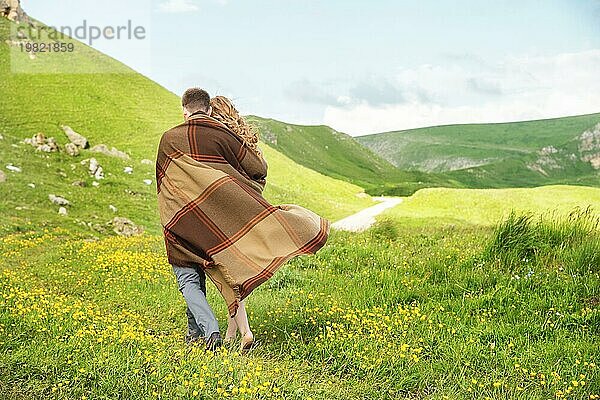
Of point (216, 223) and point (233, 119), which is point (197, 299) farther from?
point (233, 119)

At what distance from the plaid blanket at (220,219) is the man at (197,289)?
0.12 m

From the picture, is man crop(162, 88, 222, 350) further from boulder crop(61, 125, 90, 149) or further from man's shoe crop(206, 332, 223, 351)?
boulder crop(61, 125, 90, 149)

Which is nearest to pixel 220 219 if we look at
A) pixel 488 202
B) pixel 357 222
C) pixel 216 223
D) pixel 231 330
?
pixel 216 223

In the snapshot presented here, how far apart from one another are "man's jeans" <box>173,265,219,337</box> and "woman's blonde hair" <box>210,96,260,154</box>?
1.77m

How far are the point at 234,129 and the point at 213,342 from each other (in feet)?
8.66

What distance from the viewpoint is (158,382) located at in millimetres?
5766

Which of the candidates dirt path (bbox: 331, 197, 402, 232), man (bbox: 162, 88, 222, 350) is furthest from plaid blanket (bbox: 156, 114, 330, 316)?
dirt path (bbox: 331, 197, 402, 232)

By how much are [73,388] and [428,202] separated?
109 ft

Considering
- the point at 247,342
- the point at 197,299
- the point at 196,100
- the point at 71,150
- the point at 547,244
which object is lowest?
the point at 71,150

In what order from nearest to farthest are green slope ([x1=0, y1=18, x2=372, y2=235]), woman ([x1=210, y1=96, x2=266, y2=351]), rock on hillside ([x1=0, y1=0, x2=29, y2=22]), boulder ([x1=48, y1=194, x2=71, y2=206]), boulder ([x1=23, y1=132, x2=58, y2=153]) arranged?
woman ([x1=210, y1=96, x2=266, y2=351])
boulder ([x1=48, y1=194, x2=71, y2=206])
green slope ([x1=0, y1=18, x2=372, y2=235])
boulder ([x1=23, y1=132, x2=58, y2=153])
rock on hillside ([x1=0, y1=0, x2=29, y2=22])

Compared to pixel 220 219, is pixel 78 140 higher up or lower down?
lower down

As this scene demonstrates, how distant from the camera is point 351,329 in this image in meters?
8.21

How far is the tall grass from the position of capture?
10.5 metres

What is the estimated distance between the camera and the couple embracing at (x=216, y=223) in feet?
24.4
